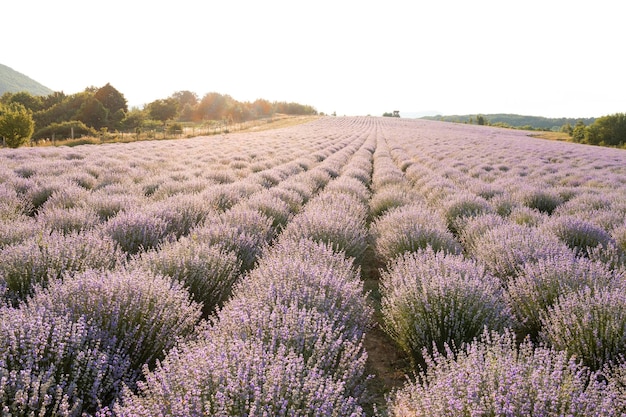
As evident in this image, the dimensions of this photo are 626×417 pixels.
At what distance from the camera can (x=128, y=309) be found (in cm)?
214

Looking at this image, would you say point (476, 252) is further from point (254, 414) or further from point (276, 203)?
point (254, 414)

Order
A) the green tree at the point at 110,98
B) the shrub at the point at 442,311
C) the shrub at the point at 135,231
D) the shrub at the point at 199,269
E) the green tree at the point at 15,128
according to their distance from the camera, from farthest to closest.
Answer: the green tree at the point at 110,98
the green tree at the point at 15,128
the shrub at the point at 135,231
the shrub at the point at 199,269
the shrub at the point at 442,311

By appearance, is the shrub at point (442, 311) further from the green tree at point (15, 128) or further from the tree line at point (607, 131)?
the tree line at point (607, 131)

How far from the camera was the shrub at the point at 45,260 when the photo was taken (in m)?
2.60

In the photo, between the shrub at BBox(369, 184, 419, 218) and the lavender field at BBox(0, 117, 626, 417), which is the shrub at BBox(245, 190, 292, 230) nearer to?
the lavender field at BBox(0, 117, 626, 417)

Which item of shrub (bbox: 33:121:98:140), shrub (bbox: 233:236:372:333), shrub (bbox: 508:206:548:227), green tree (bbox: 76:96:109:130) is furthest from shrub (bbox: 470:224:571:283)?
green tree (bbox: 76:96:109:130)

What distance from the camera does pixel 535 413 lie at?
143cm

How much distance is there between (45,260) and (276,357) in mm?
2221

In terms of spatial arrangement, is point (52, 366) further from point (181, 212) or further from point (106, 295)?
point (181, 212)

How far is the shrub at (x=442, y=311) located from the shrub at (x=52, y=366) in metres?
1.80

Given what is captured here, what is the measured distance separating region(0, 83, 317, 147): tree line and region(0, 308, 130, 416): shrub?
2887 centimetres

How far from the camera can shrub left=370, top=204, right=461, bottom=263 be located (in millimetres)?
4074

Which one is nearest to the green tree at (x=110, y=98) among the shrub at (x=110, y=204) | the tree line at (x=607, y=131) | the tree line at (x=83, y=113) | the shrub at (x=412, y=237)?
the tree line at (x=83, y=113)

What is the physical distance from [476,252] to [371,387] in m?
2.29
